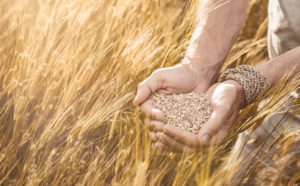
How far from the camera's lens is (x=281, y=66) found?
92cm

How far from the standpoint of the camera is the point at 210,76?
1.07 m

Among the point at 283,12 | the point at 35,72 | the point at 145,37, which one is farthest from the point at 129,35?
the point at 283,12

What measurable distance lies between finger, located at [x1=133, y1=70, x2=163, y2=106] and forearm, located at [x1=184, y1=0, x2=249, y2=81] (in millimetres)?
→ 170

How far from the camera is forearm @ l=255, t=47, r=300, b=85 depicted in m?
0.90

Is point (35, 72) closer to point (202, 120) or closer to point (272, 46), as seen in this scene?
point (202, 120)

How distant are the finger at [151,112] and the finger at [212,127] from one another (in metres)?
0.13

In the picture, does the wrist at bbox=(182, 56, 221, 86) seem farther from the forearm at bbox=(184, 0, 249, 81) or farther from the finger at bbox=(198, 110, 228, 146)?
the finger at bbox=(198, 110, 228, 146)

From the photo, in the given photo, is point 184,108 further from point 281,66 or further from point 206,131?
point 281,66

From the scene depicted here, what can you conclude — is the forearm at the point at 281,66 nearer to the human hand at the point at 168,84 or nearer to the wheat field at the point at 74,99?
the wheat field at the point at 74,99

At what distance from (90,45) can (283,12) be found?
26.0 inches

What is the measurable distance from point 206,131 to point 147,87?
22cm

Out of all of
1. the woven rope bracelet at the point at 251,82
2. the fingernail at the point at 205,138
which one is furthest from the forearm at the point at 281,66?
the fingernail at the point at 205,138

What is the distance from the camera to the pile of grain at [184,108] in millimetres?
934

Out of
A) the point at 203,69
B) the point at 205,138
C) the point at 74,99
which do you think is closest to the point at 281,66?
the point at 203,69
